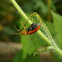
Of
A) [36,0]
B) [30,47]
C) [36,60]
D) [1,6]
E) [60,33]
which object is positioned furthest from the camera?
[1,6]

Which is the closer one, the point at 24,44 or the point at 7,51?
the point at 24,44

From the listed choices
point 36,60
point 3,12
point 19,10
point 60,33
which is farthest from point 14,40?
point 19,10

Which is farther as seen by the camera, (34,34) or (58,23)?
(34,34)

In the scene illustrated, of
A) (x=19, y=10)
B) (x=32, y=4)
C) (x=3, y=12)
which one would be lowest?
(x=19, y=10)

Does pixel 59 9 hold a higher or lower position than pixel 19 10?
higher

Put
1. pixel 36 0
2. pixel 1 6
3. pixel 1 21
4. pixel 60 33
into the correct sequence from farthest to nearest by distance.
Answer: pixel 1 21 < pixel 1 6 < pixel 36 0 < pixel 60 33

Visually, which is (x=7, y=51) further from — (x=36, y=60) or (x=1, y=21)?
(x=36, y=60)

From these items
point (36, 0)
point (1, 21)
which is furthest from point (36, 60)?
point (1, 21)
